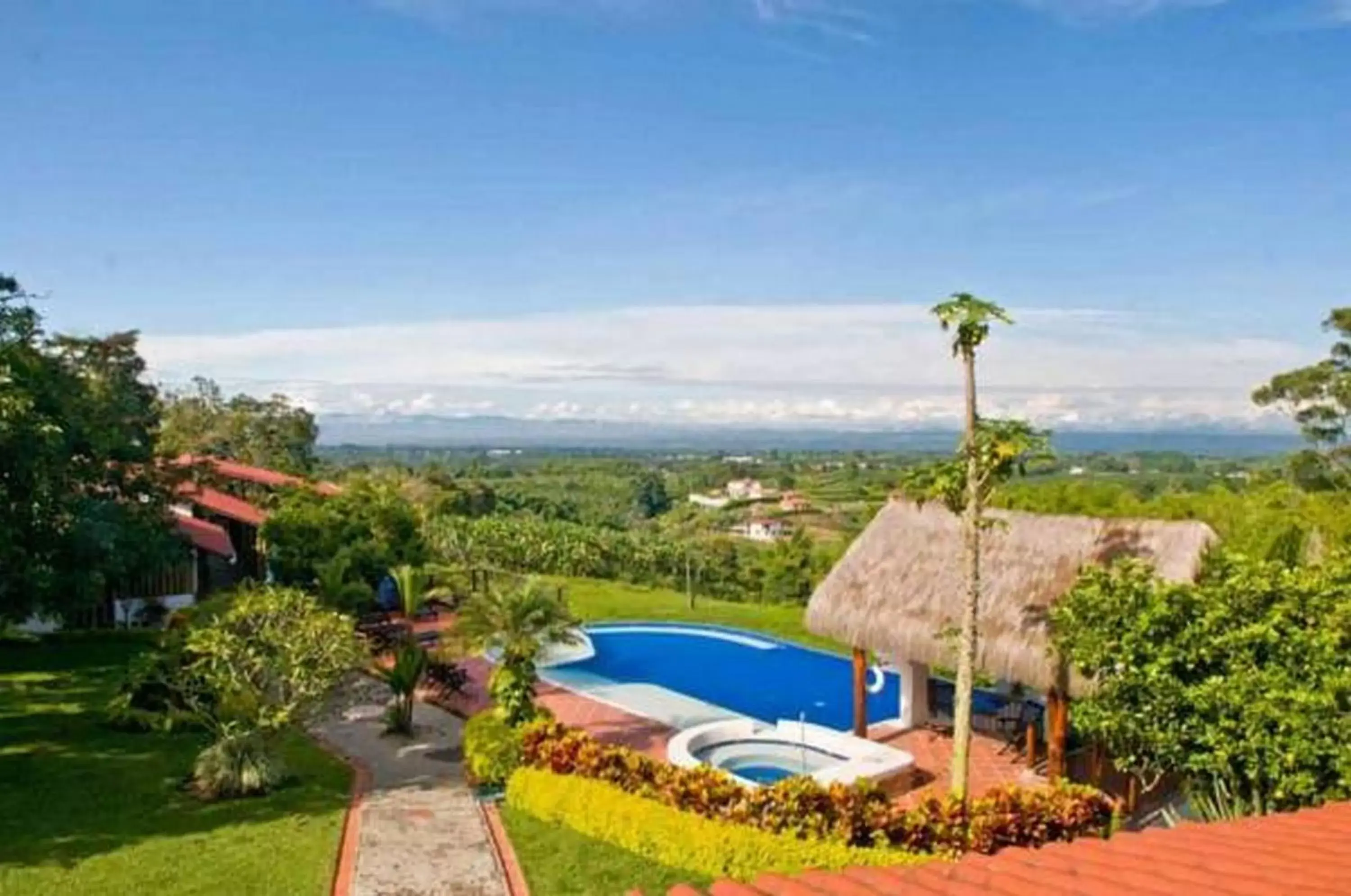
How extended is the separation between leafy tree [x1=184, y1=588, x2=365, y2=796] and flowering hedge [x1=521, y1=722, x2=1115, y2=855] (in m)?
5.09

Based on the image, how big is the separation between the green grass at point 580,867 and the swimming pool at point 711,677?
6.05 metres

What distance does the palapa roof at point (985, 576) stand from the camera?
14062mm

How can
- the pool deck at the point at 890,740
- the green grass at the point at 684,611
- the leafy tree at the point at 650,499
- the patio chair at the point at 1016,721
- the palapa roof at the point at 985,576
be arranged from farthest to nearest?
the leafy tree at the point at 650,499
the green grass at the point at 684,611
the patio chair at the point at 1016,721
the pool deck at the point at 890,740
the palapa roof at the point at 985,576

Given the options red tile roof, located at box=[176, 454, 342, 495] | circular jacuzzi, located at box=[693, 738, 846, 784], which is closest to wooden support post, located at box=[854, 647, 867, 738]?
circular jacuzzi, located at box=[693, 738, 846, 784]

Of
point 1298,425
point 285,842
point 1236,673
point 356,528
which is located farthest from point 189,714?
point 1298,425

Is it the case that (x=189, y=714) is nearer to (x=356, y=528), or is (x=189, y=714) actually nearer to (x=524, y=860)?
(x=524, y=860)

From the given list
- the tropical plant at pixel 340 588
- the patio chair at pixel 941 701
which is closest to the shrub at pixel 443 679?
the tropical plant at pixel 340 588

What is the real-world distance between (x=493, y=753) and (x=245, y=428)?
141 feet

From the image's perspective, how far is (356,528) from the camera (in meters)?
25.9

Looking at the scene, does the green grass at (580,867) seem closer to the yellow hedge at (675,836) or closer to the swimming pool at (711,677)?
the yellow hedge at (675,836)

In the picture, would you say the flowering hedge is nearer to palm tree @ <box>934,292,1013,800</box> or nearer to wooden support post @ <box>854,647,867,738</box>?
palm tree @ <box>934,292,1013,800</box>

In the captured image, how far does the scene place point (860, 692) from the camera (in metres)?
16.7

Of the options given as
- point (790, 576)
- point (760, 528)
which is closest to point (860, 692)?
point (790, 576)

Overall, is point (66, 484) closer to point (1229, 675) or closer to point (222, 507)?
point (222, 507)
